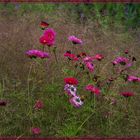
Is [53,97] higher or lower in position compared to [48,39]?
lower

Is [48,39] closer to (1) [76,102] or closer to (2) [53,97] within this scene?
(2) [53,97]

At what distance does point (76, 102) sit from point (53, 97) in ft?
0.97

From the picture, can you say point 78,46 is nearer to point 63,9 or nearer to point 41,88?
point 41,88

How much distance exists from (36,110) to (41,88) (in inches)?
13.7

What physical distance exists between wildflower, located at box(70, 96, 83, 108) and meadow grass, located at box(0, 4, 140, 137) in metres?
0.09

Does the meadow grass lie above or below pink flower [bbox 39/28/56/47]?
below

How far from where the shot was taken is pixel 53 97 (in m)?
3.62

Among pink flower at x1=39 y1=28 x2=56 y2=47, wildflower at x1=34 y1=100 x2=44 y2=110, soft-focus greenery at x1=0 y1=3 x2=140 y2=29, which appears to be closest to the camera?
wildflower at x1=34 y1=100 x2=44 y2=110

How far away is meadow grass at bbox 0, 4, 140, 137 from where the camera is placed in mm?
3404

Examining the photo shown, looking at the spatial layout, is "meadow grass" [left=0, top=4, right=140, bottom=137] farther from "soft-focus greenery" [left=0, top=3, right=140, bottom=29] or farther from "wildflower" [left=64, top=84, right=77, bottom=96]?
"soft-focus greenery" [left=0, top=3, right=140, bottom=29]

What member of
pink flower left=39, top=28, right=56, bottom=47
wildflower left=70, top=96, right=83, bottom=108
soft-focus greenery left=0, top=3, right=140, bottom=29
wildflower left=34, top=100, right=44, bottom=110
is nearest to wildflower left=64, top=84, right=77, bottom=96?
wildflower left=70, top=96, right=83, bottom=108

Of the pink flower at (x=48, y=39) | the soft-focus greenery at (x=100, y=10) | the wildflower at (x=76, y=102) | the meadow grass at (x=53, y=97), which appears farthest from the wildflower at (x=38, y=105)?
the soft-focus greenery at (x=100, y=10)

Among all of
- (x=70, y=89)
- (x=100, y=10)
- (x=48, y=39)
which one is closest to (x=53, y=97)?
(x=70, y=89)

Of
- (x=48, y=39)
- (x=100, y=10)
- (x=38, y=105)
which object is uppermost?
(x=100, y=10)
